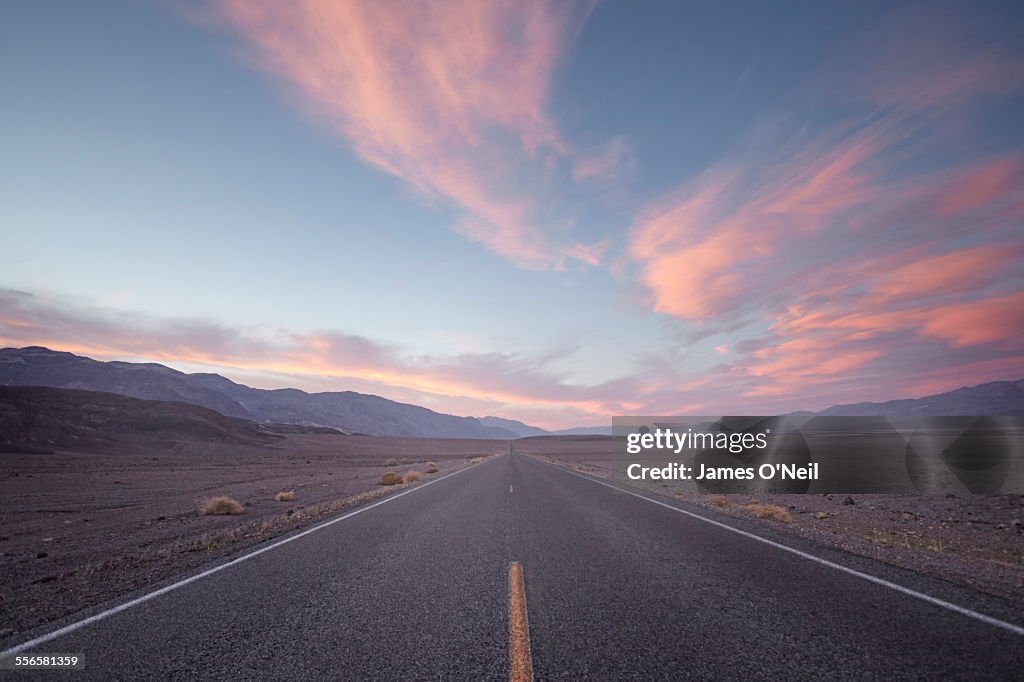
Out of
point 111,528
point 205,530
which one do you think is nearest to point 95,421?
point 111,528

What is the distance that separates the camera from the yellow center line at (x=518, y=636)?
11.7ft

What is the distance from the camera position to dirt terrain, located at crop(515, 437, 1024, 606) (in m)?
6.79

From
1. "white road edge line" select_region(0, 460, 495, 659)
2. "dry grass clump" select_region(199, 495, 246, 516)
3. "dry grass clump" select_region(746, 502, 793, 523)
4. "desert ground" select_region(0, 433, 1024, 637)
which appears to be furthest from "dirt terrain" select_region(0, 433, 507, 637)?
"dry grass clump" select_region(746, 502, 793, 523)

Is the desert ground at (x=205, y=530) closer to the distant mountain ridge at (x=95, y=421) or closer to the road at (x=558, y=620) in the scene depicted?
the road at (x=558, y=620)

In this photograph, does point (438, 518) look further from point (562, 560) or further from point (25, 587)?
point (25, 587)

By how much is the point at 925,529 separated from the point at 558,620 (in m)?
12.2

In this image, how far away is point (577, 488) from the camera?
19391 millimetres

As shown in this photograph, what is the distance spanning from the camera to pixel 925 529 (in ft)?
39.1

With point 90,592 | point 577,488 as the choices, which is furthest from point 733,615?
point 577,488

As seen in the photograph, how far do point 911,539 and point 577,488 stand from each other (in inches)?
431

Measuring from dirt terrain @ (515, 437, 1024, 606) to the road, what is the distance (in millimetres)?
1036

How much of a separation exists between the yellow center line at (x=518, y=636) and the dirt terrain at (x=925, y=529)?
5281mm

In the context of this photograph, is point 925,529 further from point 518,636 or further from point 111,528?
point 111,528

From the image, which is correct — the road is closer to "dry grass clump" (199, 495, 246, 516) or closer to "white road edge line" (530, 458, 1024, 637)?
"white road edge line" (530, 458, 1024, 637)
